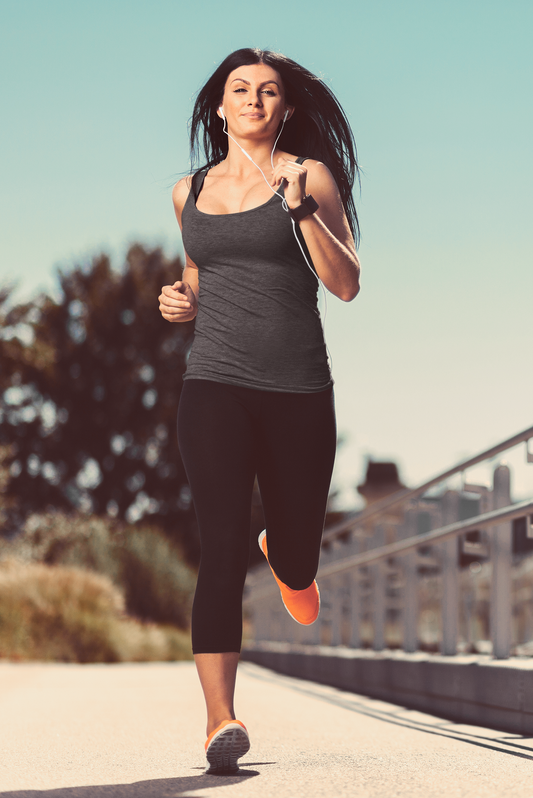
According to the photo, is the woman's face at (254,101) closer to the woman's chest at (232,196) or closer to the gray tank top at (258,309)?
the woman's chest at (232,196)

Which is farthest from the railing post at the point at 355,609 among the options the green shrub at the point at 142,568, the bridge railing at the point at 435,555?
the green shrub at the point at 142,568

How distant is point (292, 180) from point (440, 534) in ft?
10.4

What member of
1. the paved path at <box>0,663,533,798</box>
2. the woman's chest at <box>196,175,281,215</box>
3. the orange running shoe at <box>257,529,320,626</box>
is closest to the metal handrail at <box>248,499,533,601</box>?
the paved path at <box>0,663,533,798</box>

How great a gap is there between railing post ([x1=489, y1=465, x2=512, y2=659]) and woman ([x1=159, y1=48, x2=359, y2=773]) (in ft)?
6.14

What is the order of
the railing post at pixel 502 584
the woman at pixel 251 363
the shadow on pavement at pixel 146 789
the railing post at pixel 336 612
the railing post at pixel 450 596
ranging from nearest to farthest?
the shadow on pavement at pixel 146 789, the woman at pixel 251 363, the railing post at pixel 502 584, the railing post at pixel 450 596, the railing post at pixel 336 612

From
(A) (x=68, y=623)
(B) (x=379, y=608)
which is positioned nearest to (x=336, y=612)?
(B) (x=379, y=608)

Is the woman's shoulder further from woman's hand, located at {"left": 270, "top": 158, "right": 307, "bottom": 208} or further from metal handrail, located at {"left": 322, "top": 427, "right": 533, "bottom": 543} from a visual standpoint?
metal handrail, located at {"left": 322, "top": 427, "right": 533, "bottom": 543}

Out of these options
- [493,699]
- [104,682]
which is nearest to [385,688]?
[493,699]

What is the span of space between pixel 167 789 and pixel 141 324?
3703 cm

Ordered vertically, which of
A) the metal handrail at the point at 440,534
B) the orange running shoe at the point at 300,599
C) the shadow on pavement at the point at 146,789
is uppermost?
the metal handrail at the point at 440,534

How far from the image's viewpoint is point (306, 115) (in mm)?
3889

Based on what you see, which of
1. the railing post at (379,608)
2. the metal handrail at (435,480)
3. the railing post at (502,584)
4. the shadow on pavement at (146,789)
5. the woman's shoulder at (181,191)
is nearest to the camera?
the shadow on pavement at (146,789)

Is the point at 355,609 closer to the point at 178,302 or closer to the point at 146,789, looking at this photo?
the point at 178,302

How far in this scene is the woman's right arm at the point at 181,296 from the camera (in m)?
3.71
